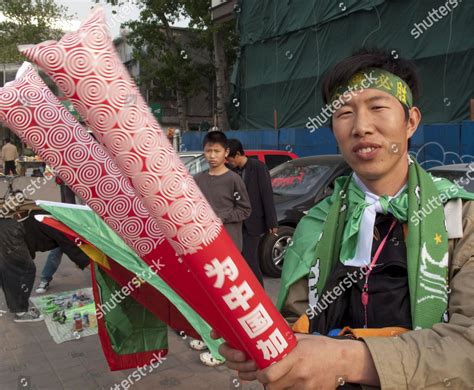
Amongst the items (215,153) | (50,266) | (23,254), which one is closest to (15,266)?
(23,254)

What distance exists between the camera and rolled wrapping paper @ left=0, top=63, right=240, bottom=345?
1.30 metres

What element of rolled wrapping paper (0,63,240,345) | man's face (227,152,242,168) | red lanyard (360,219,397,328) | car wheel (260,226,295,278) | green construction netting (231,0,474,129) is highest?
green construction netting (231,0,474,129)

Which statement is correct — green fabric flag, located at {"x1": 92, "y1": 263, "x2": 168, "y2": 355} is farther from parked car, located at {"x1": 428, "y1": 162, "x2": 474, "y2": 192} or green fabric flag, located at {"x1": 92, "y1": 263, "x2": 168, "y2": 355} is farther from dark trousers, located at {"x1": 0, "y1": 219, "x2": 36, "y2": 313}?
parked car, located at {"x1": 428, "y1": 162, "x2": 474, "y2": 192}

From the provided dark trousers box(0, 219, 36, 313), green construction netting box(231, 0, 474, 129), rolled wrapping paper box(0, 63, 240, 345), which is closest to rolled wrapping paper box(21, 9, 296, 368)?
rolled wrapping paper box(0, 63, 240, 345)

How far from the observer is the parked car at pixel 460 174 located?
4461 millimetres

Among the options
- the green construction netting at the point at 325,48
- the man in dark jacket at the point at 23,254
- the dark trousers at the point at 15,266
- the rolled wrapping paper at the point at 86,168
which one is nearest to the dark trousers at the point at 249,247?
the man in dark jacket at the point at 23,254

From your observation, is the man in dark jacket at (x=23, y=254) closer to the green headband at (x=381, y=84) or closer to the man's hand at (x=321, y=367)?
the green headband at (x=381, y=84)

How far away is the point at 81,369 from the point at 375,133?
3.60 meters

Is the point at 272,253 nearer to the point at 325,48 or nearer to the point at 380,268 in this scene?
the point at 380,268

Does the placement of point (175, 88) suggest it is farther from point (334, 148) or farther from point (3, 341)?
point (3, 341)

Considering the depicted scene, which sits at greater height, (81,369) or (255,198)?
(255,198)

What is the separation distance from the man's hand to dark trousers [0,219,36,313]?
445cm

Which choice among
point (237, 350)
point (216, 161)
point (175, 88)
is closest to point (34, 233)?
point (216, 161)

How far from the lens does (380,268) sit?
4.48ft
